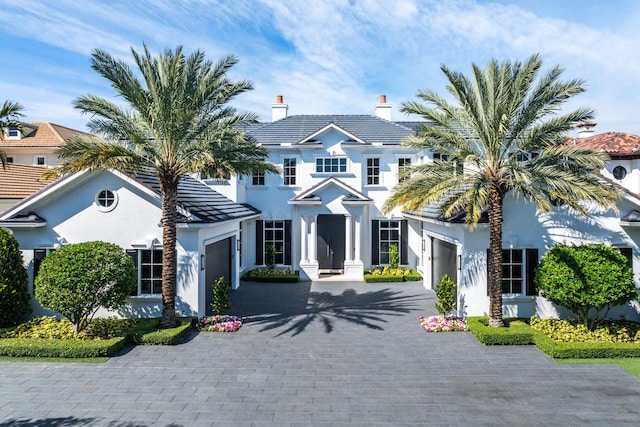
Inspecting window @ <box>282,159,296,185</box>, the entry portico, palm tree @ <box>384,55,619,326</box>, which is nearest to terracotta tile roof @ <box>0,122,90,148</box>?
window @ <box>282,159,296,185</box>

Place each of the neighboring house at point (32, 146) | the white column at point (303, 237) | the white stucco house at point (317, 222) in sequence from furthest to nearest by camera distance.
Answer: the neighboring house at point (32, 146)
the white column at point (303, 237)
the white stucco house at point (317, 222)

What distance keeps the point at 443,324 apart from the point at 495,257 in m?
2.73

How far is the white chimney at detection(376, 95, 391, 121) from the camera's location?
2859 centimetres

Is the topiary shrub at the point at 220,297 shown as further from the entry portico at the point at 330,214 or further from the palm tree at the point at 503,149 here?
the entry portico at the point at 330,214

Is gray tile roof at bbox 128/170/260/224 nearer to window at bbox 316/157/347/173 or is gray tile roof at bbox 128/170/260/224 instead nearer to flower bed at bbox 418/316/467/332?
window at bbox 316/157/347/173

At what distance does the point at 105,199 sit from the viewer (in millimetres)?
13711

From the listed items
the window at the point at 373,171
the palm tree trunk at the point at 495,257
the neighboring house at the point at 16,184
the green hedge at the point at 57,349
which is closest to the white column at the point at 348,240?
the window at the point at 373,171

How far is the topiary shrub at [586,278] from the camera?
11445 mm

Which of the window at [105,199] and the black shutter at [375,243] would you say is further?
the black shutter at [375,243]

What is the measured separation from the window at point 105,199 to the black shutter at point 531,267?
14.1m

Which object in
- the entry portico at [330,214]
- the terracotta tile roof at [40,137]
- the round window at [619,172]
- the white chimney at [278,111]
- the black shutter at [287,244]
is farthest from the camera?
the terracotta tile roof at [40,137]

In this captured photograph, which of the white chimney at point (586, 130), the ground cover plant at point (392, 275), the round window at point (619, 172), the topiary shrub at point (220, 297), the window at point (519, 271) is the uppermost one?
the white chimney at point (586, 130)

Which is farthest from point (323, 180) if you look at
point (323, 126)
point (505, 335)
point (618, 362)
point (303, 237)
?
point (618, 362)

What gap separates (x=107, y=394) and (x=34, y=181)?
1560cm
